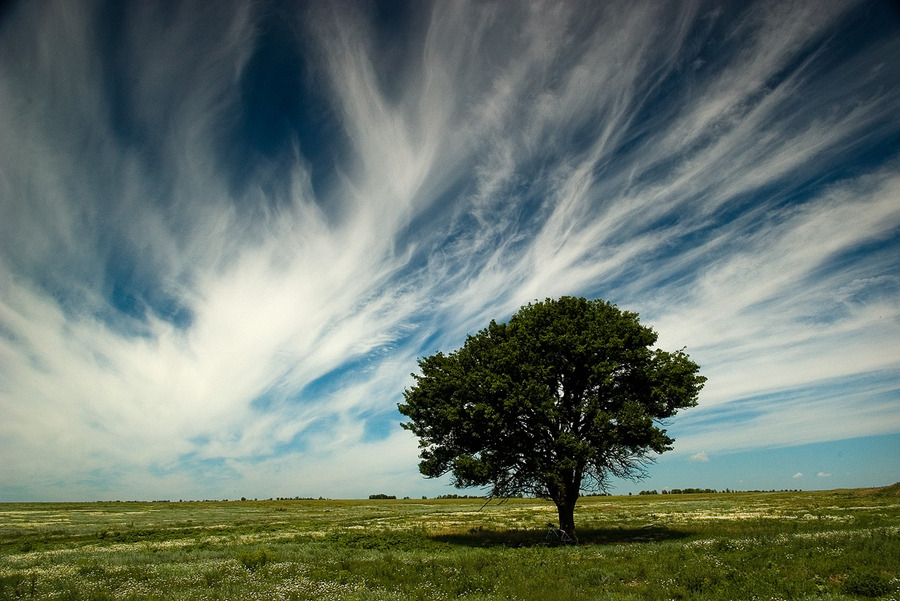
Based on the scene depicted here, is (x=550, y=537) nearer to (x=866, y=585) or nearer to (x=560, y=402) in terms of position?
(x=560, y=402)

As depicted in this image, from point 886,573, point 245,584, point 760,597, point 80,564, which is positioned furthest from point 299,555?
point 886,573

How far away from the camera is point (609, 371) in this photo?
94.0ft

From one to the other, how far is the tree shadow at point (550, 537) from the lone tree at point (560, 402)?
302 centimetres

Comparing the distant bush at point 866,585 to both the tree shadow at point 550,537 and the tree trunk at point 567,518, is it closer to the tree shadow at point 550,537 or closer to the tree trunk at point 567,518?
the tree shadow at point 550,537

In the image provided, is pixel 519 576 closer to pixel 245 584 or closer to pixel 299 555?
pixel 245 584

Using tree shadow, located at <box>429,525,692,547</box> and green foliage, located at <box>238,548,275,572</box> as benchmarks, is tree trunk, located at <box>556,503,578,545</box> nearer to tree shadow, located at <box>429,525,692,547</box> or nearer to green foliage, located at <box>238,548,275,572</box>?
tree shadow, located at <box>429,525,692,547</box>

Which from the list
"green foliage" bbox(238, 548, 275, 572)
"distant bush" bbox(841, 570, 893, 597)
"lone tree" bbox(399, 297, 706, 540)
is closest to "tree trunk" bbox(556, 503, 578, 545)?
"lone tree" bbox(399, 297, 706, 540)

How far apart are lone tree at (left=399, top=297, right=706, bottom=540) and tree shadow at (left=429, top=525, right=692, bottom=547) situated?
3015 mm

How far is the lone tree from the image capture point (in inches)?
1112

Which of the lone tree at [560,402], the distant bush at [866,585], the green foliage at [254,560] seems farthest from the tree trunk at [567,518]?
the green foliage at [254,560]

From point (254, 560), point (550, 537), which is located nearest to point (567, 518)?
point (550, 537)

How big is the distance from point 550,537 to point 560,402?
30.1ft

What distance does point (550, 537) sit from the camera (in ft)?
98.7

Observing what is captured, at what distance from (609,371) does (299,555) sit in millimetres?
21419
